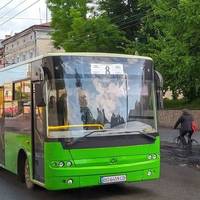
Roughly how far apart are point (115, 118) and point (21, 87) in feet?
8.02

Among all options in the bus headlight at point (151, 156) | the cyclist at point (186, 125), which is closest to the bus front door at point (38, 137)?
the bus headlight at point (151, 156)

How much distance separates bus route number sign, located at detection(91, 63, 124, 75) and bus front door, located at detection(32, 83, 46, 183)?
1104 millimetres

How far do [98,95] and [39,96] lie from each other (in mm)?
1071

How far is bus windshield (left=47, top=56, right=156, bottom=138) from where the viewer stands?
401 inches

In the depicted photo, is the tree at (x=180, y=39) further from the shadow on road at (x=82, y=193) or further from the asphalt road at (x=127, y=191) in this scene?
the shadow on road at (x=82, y=193)

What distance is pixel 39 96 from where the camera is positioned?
1021 centimetres

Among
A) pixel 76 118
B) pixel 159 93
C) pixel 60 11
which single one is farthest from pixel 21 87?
pixel 60 11

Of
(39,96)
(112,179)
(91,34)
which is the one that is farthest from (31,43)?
(112,179)

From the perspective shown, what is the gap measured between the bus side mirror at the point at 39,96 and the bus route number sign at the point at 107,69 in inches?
39.5

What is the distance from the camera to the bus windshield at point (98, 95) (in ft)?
33.4

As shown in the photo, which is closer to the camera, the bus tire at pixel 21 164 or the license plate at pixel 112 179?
the license plate at pixel 112 179

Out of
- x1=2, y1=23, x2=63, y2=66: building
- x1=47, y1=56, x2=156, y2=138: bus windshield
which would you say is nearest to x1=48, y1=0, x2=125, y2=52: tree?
x1=2, y1=23, x2=63, y2=66: building

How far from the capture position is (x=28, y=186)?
1163 cm

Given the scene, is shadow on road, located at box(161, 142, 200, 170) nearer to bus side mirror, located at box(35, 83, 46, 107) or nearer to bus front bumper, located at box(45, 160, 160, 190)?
bus front bumper, located at box(45, 160, 160, 190)
